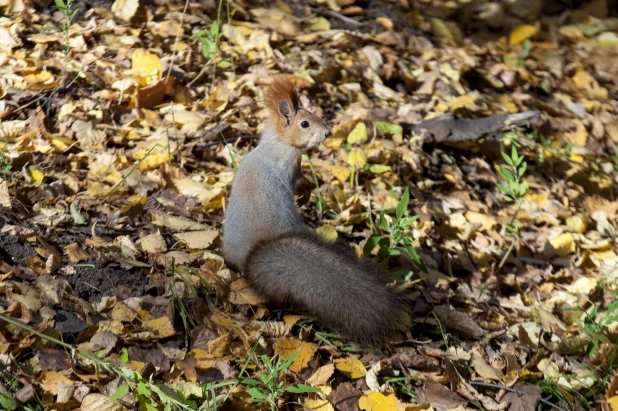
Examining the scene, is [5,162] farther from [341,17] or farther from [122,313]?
[341,17]

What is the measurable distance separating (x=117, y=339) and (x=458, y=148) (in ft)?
9.57

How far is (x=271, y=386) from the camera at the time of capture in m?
2.37

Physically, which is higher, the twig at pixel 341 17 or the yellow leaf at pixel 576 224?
the twig at pixel 341 17

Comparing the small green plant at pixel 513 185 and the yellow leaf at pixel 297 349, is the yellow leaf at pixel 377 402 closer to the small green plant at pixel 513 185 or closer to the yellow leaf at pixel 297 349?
the yellow leaf at pixel 297 349

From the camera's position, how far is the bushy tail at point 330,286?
101 inches

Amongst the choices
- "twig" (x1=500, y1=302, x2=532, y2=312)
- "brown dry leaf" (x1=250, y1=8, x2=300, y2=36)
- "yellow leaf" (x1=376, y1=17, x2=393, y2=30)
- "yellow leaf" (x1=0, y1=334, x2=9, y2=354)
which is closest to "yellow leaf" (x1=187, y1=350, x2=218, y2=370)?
"yellow leaf" (x1=0, y1=334, x2=9, y2=354)

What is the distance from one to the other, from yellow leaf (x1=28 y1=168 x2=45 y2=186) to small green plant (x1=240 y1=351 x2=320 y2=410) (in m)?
1.54

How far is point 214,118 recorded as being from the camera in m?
4.21

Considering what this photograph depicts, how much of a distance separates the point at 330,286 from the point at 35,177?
5.33 feet

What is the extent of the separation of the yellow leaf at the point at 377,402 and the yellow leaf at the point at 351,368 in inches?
4.1

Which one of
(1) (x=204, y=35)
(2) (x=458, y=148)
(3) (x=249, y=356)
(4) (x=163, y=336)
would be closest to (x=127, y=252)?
(4) (x=163, y=336)

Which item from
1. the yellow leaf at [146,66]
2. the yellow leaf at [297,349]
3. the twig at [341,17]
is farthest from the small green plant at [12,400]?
the twig at [341,17]

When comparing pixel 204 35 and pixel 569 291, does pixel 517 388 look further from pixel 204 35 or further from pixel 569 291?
pixel 204 35

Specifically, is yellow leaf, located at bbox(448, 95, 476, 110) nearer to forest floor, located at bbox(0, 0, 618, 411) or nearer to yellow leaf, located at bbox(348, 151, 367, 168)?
forest floor, located at bbox(0, 0, 618, 411)
